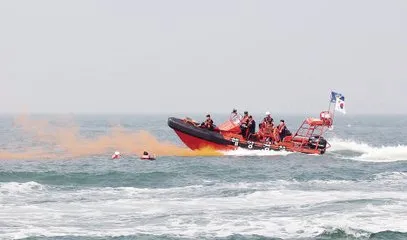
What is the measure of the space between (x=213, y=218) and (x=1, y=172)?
56.7 feet

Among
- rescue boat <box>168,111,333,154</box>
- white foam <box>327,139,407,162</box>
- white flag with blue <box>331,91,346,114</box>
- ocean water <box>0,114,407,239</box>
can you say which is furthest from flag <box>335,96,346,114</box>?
white foam <box>327,139,407,162</box>

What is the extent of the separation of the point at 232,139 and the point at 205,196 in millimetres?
15953

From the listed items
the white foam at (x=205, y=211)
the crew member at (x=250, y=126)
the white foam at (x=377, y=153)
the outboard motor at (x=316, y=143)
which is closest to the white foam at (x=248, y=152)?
the crew member at (x=250, y=126)

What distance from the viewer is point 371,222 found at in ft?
77.0

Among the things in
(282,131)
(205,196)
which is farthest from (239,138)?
(205,196)

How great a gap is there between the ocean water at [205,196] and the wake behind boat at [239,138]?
1.94ft

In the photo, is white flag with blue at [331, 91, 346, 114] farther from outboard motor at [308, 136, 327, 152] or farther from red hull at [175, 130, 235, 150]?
red hull at [175, 130, 235, 150]

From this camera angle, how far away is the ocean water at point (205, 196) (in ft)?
73.2

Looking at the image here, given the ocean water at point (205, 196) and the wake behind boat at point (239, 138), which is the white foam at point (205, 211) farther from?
the wake behind boat at point (239, 138)

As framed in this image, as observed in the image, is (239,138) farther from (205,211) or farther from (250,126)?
(205,211)

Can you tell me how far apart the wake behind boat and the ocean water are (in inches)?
23.3

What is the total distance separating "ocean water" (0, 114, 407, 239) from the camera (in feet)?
73.2

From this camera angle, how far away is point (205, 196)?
96.9 ft

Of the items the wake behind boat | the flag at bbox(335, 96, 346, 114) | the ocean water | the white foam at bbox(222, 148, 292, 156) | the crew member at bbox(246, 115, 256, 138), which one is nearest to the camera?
the ocean water
